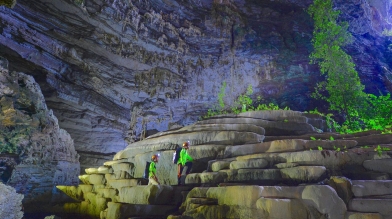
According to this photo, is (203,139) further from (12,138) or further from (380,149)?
(12,138)

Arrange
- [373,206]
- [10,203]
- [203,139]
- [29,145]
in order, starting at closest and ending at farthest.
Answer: [373,206], [203,139], [10,203], [29,145]

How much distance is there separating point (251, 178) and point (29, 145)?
10.9 metres

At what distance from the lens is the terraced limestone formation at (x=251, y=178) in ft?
18.6

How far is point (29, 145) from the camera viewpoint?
12898mm

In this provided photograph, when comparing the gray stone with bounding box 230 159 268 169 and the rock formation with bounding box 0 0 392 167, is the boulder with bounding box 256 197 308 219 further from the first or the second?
the rock formation with bounding box 0 0 392 167

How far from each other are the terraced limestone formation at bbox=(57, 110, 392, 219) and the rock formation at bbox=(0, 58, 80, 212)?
8.21ft

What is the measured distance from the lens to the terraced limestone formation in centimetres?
567

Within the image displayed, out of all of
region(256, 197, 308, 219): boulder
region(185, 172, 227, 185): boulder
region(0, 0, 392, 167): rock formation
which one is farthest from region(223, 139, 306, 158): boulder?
region(0, 0, 392, 167): rock formation

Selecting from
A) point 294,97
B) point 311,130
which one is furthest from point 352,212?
point 294,97

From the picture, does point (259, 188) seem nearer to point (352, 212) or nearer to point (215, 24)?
point (352, 212)

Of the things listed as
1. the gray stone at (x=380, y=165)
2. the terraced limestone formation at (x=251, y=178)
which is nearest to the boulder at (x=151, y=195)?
the terraced limestone formation at (x=251, y=178)

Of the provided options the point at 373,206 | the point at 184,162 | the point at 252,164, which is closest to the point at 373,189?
the point at 373,206

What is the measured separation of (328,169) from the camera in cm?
698

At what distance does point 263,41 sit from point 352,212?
19.0 m
